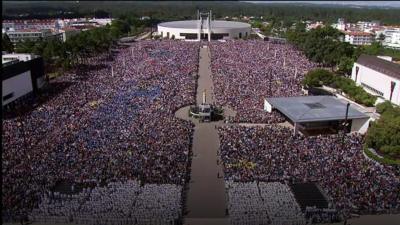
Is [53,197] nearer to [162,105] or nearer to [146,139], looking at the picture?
[146,139]

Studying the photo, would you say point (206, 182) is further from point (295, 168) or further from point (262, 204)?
point (295, 168)

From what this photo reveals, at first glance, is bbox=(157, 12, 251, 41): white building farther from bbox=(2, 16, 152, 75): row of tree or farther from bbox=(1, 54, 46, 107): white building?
bbox=(1, 54, 46, 107): white building

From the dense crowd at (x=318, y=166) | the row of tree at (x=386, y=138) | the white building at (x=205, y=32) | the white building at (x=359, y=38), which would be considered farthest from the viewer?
the white building at (x=359, y=38)

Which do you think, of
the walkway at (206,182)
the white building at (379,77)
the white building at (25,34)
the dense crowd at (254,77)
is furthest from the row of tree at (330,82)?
the white building at (25,34)

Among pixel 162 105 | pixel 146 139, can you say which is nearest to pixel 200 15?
pixel 162 105

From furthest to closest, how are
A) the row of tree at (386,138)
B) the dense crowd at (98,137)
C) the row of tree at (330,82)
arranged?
the row of tree at (330,82), the row of tree at (386,138), the dense crowd at (98,137)

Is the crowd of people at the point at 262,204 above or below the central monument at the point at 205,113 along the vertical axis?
below

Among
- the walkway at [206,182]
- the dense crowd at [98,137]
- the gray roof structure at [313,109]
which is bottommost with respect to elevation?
the walkway at [206,182]

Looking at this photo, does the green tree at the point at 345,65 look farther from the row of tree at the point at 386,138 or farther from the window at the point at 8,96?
the window at the point at 8,96
